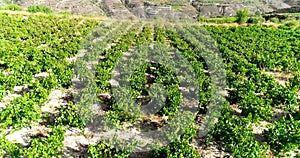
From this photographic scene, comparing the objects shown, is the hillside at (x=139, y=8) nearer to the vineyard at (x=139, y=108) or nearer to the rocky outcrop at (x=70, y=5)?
the rocky outcrop at (x=70, y=5)

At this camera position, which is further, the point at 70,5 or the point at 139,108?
the point at 70,5

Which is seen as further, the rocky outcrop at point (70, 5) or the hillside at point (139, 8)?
the hillside at point (139, 8)

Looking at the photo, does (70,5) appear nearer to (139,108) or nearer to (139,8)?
(139,8)

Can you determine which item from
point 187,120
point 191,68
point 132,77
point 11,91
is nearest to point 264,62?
point 191,68

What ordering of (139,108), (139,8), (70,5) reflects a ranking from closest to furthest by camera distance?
(139,108) < (70,5) < (139,8)

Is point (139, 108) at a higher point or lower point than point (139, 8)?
lower

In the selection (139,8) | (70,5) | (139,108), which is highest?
(70,5)

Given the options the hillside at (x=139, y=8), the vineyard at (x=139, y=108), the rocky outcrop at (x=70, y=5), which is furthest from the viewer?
the hillside at (x=139, y=8)

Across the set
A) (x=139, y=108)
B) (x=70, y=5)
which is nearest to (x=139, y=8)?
(x=70, y=5)

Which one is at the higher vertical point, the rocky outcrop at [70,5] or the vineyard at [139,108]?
the rocky outcrop at [70,5]

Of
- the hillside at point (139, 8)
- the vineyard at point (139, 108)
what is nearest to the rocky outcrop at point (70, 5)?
the hillside at point (139, 8)

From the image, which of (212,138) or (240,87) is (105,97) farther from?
(240,87)

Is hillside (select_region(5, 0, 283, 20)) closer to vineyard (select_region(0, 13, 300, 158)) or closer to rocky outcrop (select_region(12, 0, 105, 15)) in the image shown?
rocky outcrop (select_region(12, 0, 105, 15))

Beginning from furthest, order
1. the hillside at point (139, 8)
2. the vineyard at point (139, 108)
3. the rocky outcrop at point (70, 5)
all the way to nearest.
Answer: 1. the hillside at point (139, 8)
2. the rocky outcrop at point (70, 5)
3. the vineyard at point (139, 108)
